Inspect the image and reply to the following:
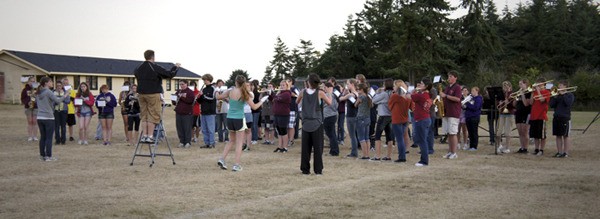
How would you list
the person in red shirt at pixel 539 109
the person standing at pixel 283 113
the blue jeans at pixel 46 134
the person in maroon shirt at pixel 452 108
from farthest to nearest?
the person standing at pixel 283 113, the person in red shirt at pixel 539 109, the person in maroon shirt at pixel 452 108, the blue jeans at pixel 46 134

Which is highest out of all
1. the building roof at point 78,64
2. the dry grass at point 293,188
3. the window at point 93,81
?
the building roof at point 78,64

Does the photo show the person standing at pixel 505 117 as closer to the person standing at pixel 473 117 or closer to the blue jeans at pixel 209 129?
the person standing at pixel 473 117

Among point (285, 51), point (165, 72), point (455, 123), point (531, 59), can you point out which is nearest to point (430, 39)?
point (531, 59)

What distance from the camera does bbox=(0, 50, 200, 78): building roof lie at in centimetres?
5538

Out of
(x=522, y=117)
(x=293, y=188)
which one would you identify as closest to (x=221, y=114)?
(x=293, y=188)

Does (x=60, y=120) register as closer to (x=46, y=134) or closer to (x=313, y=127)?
(x=46, y=134)

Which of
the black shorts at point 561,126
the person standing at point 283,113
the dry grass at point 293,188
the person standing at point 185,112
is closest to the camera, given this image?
the dry grass at point 293,188

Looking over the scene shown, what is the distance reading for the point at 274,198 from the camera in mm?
8180

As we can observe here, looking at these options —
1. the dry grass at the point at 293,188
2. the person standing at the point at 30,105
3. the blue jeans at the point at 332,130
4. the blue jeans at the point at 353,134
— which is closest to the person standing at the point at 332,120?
the blue jeans at the point at 332,130

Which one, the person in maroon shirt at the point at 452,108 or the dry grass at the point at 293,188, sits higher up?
the person in maroon shirt at the point at 452,108

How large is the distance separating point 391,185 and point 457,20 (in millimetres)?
51443

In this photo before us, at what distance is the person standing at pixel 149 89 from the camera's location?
446 inches

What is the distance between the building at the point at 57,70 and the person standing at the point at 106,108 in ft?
110

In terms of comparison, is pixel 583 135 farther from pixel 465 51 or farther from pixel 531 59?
pixel 531 59
